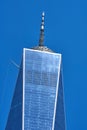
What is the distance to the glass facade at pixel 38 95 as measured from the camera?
81.9 metres

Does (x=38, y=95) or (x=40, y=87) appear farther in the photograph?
(x=40, y=87)

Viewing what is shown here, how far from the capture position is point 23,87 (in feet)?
281

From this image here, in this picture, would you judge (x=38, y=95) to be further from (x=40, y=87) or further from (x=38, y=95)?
(x=40, y=87)

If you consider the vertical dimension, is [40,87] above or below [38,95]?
above

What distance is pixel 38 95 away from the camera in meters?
86.0

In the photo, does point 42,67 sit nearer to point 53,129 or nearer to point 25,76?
point 25,76

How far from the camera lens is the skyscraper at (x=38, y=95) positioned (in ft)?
269

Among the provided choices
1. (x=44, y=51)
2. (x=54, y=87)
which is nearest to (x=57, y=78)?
(x=54, y=87)

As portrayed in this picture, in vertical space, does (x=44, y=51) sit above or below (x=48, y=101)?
above

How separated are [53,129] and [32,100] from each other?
7279 mm

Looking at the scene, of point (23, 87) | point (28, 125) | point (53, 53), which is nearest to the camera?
point (28, 125)

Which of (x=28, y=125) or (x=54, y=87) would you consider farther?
(x=54, y=87)

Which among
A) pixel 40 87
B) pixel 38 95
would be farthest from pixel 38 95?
pixel 40 87

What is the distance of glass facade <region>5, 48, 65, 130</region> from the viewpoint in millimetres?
81938
